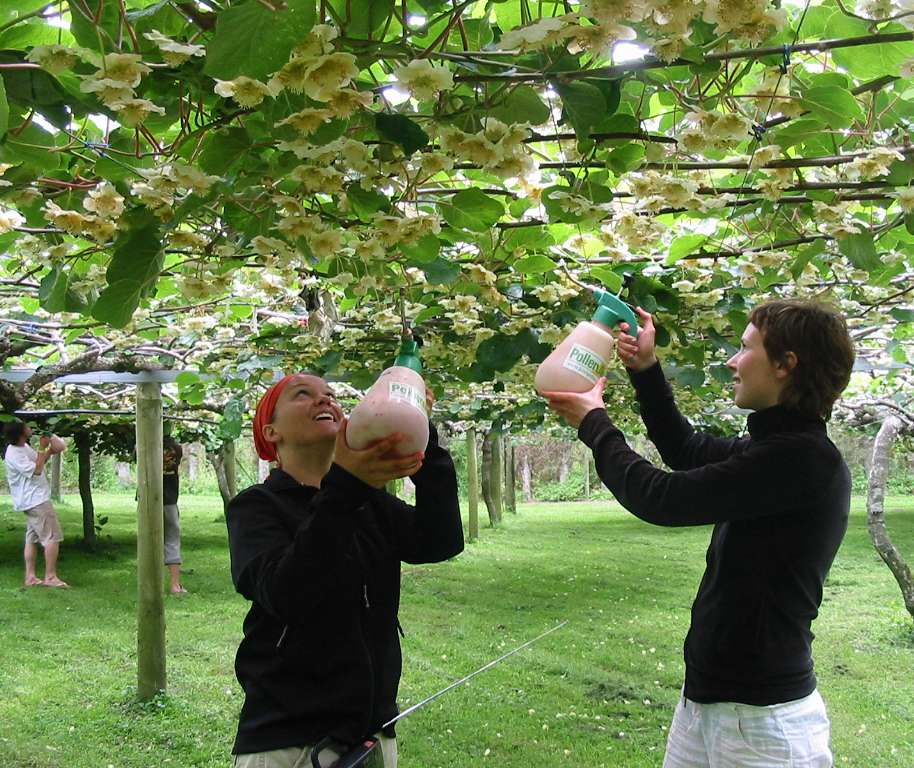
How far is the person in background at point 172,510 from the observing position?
7.91m

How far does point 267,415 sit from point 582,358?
0.63 metres

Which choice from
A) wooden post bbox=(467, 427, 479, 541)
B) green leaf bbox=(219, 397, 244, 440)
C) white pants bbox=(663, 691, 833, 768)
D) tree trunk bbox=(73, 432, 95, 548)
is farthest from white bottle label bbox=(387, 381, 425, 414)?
tree trunk bbox=(73, 432, 95, 548)

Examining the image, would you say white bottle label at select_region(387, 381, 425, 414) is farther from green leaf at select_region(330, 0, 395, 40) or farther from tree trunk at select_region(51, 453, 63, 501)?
tree trunk at select_region(51, 453, 63, 501)

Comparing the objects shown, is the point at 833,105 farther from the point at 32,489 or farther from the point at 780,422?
the point at 32,489

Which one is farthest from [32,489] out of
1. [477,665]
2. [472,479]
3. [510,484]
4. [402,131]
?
[510,484]

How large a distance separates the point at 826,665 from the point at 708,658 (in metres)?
4.83

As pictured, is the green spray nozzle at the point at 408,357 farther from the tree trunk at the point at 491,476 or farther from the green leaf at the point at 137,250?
the tree trunk at the point at 491,476

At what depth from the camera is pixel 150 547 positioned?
466cm

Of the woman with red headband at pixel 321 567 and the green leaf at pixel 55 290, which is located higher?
the green leaf at pixel 55 290

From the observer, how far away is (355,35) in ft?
3.54

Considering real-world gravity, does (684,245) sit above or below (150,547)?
above

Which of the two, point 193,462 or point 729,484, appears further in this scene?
point 193,462

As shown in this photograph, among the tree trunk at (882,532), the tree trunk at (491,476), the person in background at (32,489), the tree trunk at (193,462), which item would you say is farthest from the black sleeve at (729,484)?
the tree trunk at (193,462)

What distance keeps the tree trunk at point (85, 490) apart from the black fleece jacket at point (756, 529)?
36.0 ft
